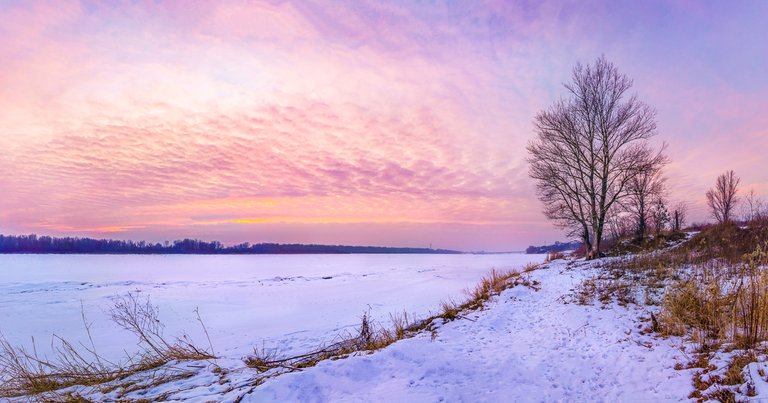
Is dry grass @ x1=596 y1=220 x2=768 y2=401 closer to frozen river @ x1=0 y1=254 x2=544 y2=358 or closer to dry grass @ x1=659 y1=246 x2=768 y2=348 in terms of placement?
dry grass @ x1=659 y1=246 x2=768 y2=348

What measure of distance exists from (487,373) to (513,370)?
47 centimetres

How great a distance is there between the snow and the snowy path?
0.5 inches

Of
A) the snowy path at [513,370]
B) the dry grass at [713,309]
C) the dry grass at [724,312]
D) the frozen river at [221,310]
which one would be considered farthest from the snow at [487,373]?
the frozen river at [221,310]

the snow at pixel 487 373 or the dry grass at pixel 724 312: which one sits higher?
the dry grass at pixel 724 312

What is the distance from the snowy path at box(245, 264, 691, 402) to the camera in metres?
4.80

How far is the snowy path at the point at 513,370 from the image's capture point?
15.7ft

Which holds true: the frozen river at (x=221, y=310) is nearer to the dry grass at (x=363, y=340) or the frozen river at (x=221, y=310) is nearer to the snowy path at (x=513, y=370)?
the dry grass at (x=363, y=340)

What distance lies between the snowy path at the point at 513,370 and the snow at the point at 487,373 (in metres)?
0.01

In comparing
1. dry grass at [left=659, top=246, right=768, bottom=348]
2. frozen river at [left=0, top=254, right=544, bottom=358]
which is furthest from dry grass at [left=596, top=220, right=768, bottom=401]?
frozen river at [left=0, top=254, right=544, bottom=358]

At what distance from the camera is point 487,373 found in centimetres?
569

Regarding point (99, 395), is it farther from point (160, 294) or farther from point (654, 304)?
point (160, 294)

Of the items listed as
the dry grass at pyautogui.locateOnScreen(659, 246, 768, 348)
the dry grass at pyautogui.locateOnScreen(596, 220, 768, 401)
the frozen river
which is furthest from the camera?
the frozen river

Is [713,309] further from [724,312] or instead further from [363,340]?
[363,340]

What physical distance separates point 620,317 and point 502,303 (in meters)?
4.05
